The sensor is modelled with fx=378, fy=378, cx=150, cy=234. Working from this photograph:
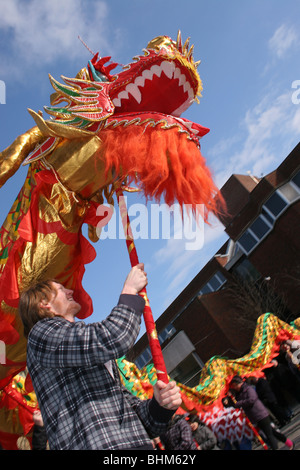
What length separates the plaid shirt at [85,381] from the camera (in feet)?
4.83

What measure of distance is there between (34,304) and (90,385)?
48cm

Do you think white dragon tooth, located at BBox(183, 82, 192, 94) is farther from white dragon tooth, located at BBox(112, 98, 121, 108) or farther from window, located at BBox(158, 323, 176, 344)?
window, located at BBox(158, 323, 176, 344)

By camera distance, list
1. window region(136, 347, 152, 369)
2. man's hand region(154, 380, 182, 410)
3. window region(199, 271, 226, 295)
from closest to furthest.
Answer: man's hand region(154, 380, 182, 410) → window region(199, 271, 226, 295) → window region(136, 347, 152, 369)

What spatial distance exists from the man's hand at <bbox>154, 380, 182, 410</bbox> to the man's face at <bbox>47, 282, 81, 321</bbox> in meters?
0.54

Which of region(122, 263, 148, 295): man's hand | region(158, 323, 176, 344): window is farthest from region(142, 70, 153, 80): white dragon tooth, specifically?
region(158, 323, 176, 344): window

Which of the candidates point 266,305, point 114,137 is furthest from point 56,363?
point 266,305

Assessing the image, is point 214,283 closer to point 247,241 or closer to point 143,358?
point 247,241

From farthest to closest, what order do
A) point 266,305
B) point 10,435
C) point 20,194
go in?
point 266,305, point 10,435, point 20,194

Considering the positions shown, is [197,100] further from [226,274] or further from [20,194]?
[226,274]

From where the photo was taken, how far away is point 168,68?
8.58 feet

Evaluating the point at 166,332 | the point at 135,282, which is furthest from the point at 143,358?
the point at 135,282

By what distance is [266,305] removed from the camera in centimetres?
1850

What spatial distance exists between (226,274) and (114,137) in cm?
1965

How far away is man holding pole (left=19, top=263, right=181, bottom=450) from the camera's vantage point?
1.47m
